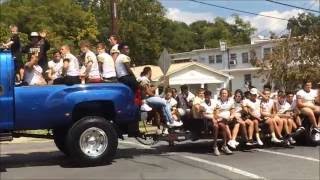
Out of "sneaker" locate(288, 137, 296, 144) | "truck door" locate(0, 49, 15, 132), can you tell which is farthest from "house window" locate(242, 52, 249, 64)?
"truck door" locate(0, 49, 15, 132)

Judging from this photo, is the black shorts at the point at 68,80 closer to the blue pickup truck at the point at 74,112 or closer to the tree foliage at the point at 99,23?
the blue pickup truck at the point at 74,112

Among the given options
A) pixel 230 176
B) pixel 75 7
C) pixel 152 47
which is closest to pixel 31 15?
pixel 75 7

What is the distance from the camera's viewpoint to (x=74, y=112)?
1036cm

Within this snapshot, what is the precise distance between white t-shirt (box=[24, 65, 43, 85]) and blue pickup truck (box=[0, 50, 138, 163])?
1.18ft

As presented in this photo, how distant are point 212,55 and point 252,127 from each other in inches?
2235

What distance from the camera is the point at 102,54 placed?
1117 centimetres

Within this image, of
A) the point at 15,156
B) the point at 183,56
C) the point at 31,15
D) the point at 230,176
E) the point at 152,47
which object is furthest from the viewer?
the point at 183,56

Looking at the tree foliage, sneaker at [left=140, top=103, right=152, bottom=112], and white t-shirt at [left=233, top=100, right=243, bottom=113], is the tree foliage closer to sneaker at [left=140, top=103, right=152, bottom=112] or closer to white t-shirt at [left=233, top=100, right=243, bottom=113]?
white t-shirt at [left=233, top=100, right=243, bottom=113]

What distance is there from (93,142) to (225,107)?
327 cm

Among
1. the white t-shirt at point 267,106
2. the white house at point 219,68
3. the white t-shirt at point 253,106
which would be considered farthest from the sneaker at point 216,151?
the white house at point 219,68

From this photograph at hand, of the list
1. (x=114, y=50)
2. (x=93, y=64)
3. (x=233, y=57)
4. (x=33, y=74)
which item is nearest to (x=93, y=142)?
(x=93, y=64)

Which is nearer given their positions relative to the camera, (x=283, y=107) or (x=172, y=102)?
(x=172, y=102)

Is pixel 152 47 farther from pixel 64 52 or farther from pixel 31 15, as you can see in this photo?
pixel 64 52

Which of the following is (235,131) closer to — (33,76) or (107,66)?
(107,66)
